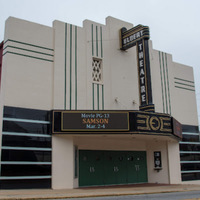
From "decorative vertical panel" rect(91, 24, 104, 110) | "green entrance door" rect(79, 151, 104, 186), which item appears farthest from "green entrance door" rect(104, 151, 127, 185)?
"decorative vertical panel" rect(91, 24, 104, 110)

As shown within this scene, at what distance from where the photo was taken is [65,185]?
1714cm

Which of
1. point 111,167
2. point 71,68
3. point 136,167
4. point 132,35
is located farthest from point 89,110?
point 136,167

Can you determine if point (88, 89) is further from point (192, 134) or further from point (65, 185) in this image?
point (192, 134)

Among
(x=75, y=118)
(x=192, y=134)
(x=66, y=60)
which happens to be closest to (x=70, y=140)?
(x=75, y=118)

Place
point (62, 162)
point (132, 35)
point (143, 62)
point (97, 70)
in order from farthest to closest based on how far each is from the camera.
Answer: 1. point (132, 35)
2. point (97, 70)
3. point (143, 62)
4. point (62, 162)

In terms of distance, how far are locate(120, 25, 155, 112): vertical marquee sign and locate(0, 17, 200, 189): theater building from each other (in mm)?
62

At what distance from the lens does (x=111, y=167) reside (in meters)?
21.1

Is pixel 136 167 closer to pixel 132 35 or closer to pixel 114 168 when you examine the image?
pixel 114 168

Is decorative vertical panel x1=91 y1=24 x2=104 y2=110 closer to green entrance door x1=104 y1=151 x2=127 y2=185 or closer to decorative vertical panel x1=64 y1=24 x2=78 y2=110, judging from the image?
decorative vertical panel x1=64 y1=24 x2=78 y2=110

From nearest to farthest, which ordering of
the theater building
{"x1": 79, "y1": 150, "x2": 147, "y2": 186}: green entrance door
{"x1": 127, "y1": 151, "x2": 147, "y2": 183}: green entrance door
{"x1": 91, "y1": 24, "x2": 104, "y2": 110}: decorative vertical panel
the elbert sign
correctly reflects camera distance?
1. the theater building
2. {"x1": 91, "y1": 24, "x2": 104, "y2": 110}: decorative vertical panel
3. {"x1": 79, "y1": 150, "x2": 147, "y2": 186}: green entrance door
4. the elbert sign
5. {"x1": 127, "y1": 151, "x2": 147, "y2": 183}: green entrance door

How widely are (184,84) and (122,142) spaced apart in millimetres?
7400

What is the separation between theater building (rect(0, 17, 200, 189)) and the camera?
16562mm

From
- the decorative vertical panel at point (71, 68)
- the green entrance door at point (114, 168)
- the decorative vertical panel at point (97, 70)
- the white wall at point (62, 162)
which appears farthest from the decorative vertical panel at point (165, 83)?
the white wall at point (62, 162)

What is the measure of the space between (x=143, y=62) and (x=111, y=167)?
7325mm
